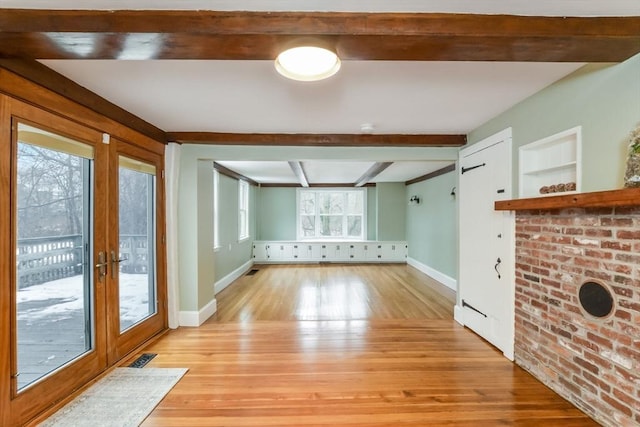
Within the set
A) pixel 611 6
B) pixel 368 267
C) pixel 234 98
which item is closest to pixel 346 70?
pixel 234 98

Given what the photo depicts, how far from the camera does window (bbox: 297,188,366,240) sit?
27.6ft

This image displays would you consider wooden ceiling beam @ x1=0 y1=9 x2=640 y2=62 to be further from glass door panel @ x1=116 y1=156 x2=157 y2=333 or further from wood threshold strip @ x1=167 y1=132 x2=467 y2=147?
wood threshold strip @ x1=167 y1=132 x2=467 y2=147

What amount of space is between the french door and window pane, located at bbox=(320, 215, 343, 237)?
579 cm

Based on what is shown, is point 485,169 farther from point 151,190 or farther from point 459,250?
point 151,190

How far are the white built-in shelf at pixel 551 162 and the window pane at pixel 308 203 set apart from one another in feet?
20.3

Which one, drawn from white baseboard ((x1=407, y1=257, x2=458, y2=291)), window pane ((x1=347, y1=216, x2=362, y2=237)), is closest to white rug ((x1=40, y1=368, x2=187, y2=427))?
white baseboard ((x1=407, y1=257, x2=458, y2=291))

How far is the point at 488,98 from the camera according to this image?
242 cm

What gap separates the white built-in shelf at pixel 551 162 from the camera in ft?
6.86

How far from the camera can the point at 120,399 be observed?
2123 mm

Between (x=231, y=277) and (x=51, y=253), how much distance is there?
3892 mm

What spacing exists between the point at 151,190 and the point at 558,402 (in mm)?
4057

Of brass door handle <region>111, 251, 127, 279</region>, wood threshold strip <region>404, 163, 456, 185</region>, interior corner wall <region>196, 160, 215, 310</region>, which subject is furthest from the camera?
wood threshold strip <region>404, 163, 456, 185</region>

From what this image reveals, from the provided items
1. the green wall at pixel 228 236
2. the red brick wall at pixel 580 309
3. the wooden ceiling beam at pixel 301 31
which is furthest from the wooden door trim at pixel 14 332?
the red brick wall at pixel 580 309

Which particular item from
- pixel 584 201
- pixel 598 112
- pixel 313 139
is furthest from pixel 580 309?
pixel 313 139
